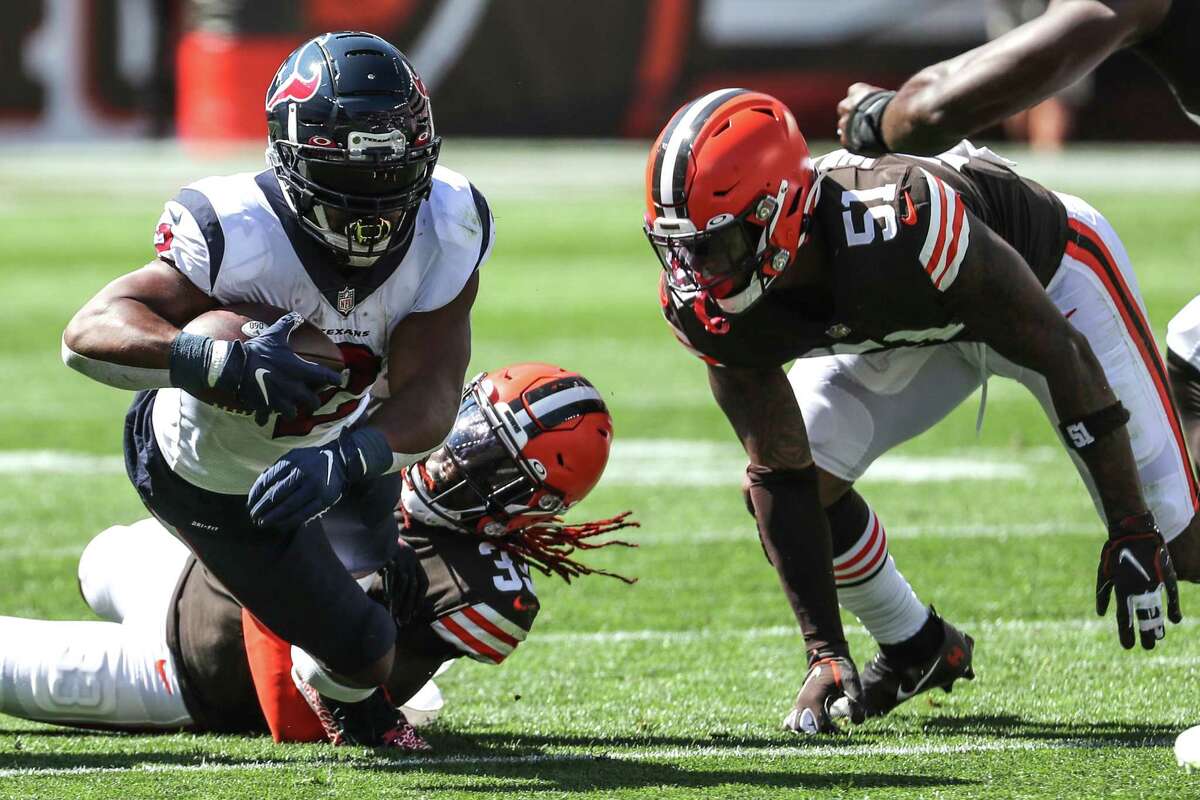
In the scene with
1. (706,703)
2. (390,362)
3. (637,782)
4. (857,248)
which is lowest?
(706,703)

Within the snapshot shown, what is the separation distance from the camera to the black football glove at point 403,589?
146 inches

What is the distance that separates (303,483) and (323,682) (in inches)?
24.0

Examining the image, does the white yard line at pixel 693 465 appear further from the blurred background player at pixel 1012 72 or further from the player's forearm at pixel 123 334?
the player's forearm at pixel 123 334

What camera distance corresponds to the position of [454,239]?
Result: 353 centimetres

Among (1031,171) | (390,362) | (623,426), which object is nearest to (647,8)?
(1031,171)

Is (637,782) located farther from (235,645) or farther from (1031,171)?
(1031,171)

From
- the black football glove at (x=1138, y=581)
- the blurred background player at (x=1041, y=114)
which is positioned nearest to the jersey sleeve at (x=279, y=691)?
the black football glove at (x=1138, y=581)

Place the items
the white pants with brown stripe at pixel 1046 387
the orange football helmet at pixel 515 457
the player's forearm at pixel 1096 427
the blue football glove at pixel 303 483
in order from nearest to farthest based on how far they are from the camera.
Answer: the blue football glove at pixel 303 483, the player's forearm at pixel 1096 427, the orange football helmet at pixel 515 457, the white pants with brown stripe at pixel 1046 387

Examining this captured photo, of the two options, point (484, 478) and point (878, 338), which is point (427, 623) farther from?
point (878, 338)

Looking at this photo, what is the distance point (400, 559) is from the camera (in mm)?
3771

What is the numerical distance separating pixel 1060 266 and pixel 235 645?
2.03m

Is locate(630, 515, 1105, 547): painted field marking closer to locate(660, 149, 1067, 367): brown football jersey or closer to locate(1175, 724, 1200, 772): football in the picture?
locate(660, 149, 1067, 367): brown football jersey

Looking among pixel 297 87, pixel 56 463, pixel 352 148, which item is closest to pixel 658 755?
pixel 352 148

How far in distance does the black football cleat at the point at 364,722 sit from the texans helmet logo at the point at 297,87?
115 cm
